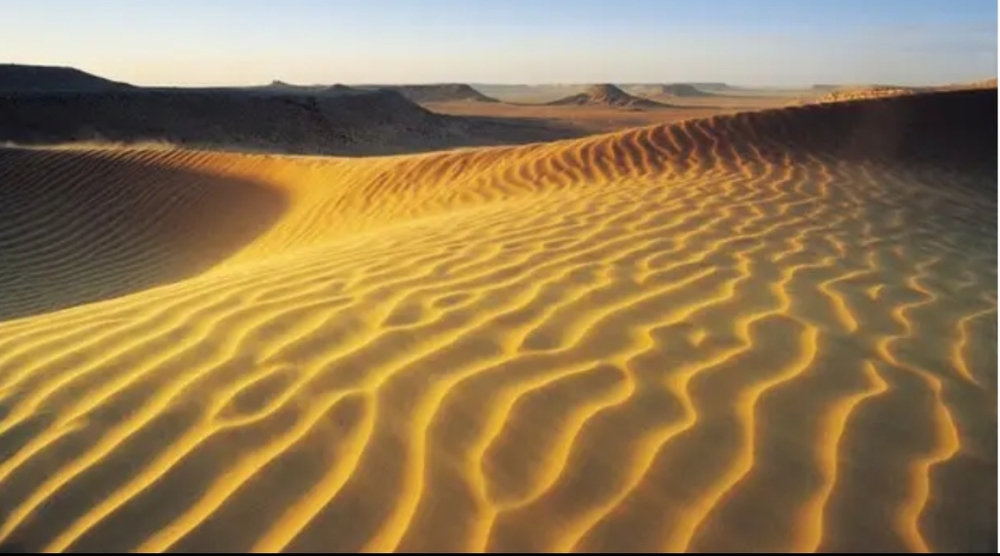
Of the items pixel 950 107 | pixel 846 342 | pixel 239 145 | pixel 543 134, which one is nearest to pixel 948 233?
pixel 846 342

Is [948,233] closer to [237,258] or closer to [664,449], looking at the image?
[664,449]

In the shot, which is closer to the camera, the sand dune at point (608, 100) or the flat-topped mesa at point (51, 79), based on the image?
the flat-topped mesa at point (51, 79)

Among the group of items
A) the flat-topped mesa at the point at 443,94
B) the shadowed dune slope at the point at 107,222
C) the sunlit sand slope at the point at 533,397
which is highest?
the sunlit sand slope at the point at 533,397

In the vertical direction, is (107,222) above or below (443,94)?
above

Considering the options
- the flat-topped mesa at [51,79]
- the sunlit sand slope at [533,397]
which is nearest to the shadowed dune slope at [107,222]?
the sunlit sand slope at [533,397]

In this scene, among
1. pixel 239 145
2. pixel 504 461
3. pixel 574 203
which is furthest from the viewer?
pixel 239 145

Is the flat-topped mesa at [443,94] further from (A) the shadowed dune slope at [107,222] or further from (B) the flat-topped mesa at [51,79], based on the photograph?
(A) the shadowed dune slope at [107,222]

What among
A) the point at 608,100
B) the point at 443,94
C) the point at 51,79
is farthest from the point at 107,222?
the point at 443,94

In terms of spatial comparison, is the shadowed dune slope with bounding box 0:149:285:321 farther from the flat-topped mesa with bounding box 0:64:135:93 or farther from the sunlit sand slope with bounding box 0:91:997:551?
the flat-topped mesa with bounding box 0:64:135:93

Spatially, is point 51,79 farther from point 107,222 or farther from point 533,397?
point 533,397
